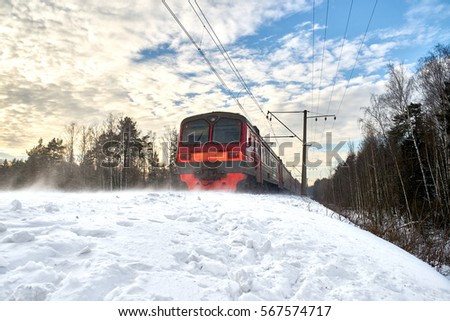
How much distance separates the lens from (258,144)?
13617mm

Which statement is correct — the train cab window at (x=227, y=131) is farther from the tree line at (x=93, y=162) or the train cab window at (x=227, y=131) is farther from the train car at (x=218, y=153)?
the tree line at (x=93, y=162)

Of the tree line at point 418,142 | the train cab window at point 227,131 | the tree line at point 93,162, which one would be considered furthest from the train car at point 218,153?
the tree line at point 93,162

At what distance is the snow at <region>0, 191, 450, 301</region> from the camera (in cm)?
231

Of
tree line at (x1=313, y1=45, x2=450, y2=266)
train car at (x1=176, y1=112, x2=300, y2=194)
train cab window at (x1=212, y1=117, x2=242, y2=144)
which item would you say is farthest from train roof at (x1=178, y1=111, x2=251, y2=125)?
tree line at (x1=313, y1=45, x2=450, y2=266)

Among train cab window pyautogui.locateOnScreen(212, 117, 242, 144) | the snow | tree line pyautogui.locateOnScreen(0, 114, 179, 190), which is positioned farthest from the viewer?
tree line pyautogui.locateOnScreen(0, 114, 179, 190)

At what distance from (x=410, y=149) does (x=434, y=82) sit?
6181 mm

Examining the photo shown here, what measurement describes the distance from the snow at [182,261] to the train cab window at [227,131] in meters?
7.09

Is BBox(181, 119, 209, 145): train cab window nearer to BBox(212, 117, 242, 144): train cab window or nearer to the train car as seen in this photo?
the train car

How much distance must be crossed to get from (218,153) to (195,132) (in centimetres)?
158

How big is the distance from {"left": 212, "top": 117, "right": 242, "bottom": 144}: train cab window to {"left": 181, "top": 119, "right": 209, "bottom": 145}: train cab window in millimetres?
416

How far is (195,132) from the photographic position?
12203 mm

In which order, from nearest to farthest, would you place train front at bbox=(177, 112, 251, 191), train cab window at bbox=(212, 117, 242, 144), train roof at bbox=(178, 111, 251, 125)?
train front at bbox=(177, 112, 251, 191)
train cab window at bbox=(212, 117, 242, 144)
train roof at bbox=(178, 111, 251, 125)

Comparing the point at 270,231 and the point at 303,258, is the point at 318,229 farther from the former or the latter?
the point at 303,258

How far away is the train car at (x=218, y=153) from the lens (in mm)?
11094
